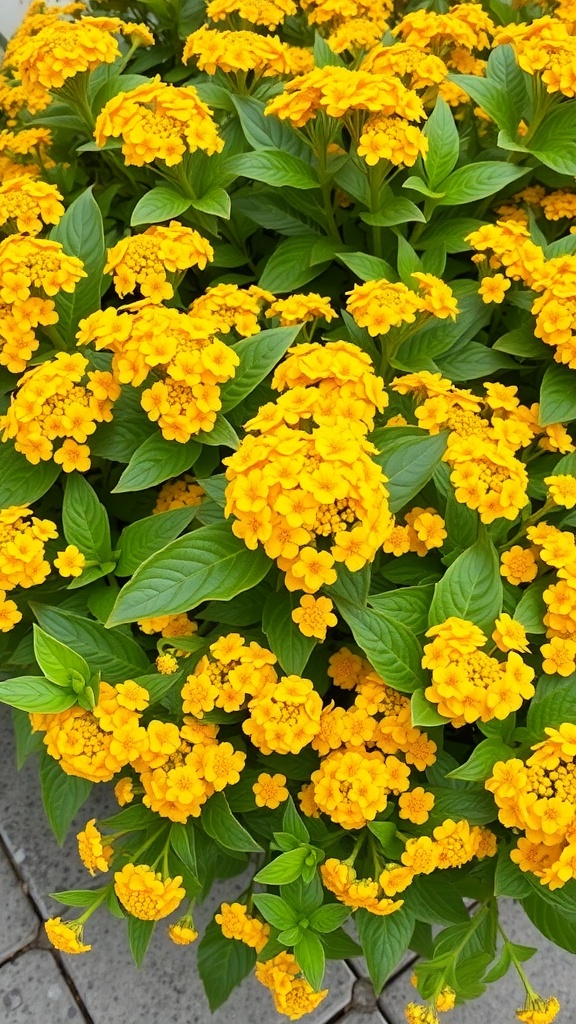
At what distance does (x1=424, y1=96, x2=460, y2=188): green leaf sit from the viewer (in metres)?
1.73

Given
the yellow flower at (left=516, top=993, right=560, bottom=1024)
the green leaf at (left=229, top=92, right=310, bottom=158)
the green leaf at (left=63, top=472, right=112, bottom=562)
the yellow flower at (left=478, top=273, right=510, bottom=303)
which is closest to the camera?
the yellow flower at (left=516, top=993, right=560, bottom=1024)

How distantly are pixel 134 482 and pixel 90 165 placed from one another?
1.24m

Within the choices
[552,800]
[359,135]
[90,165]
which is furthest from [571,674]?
[90,165]

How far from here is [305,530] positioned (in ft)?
3.67

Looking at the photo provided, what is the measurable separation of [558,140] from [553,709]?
129 centimetres

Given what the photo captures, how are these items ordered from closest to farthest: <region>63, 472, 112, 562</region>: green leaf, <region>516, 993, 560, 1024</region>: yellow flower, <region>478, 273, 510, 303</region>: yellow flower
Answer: <region>516, 993, 560, 1024</region>: yellow flower, <region>63, 472, 112, 562</region>: green leaf, <region>478, 273, 510, 303</region>: yellow flower

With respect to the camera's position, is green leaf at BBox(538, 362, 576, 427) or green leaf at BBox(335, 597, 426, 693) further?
green leaf at BBox(538, 362, 576, 427)

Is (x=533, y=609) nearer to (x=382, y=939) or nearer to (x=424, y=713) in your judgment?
(x=424, y=713)

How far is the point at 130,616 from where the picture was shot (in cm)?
120

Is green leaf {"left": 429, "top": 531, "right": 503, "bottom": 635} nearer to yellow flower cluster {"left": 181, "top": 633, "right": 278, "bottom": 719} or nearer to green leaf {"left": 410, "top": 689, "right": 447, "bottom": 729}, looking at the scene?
green leaf {"left": 410, "top": 689, "right": 447, "bottom": 729}

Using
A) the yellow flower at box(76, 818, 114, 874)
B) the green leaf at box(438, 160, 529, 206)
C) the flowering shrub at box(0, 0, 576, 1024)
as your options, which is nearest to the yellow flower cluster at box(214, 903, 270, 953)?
the flowering shrub at box(0, 0, 576, 1024)

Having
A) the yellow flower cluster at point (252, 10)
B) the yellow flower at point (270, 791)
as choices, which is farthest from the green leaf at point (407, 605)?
the yellow flower cluster at point (252, 10)

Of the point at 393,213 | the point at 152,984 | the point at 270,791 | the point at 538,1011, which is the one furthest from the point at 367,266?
the point at 152,984

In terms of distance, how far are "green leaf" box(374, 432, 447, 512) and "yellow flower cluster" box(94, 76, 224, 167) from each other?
2.58 feet
